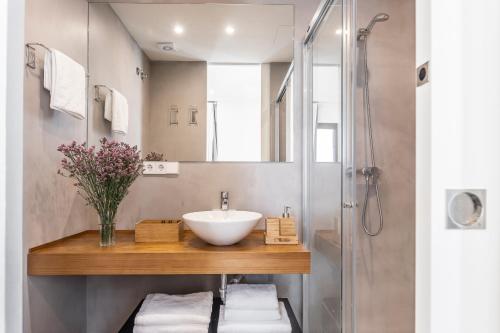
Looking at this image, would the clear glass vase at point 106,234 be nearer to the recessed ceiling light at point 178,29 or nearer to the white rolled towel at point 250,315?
the white rolled towel at point 250,315

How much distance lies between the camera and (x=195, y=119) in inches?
82.6

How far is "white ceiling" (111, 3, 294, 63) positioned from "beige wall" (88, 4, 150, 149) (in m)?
0.07

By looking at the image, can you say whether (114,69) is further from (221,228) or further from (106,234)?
(221,228)

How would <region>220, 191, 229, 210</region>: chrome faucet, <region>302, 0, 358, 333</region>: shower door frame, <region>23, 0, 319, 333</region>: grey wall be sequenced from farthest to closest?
<region>220, 191, 229, 210</region>: chrome faucet, <region>23, 0, 319, 333</region>: grey wall, <region>302, 0, 358, 333</region>: shower door frame

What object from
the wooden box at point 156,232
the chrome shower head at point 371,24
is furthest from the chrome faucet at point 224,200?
the chrome shower head at point 371,24

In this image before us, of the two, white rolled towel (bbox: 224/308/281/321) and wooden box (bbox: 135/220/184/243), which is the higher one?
wooden box (bbox: 135/220/184/243)

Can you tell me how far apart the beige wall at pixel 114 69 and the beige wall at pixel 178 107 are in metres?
0.06

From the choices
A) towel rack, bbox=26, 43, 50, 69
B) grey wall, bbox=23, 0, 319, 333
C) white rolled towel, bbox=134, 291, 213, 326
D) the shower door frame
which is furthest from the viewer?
grey wall, bbox=23, 0, 319, 333

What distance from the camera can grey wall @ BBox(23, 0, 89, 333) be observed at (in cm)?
148

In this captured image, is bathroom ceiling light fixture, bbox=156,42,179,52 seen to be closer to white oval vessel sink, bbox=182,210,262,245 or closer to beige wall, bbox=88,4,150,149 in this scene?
beige wall, bbox=88,4,150,149

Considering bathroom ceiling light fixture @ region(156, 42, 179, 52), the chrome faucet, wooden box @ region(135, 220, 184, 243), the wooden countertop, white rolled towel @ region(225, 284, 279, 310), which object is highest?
bathroom ceiling light fixture @ region(156, 42, 179, 52)

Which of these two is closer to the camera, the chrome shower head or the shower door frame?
the shower door frame

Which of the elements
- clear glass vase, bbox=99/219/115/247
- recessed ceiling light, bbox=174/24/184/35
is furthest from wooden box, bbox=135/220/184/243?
recessed ceiling light, bbox=174/24/184/35

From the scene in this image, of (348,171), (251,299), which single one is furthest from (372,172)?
(251,299)
